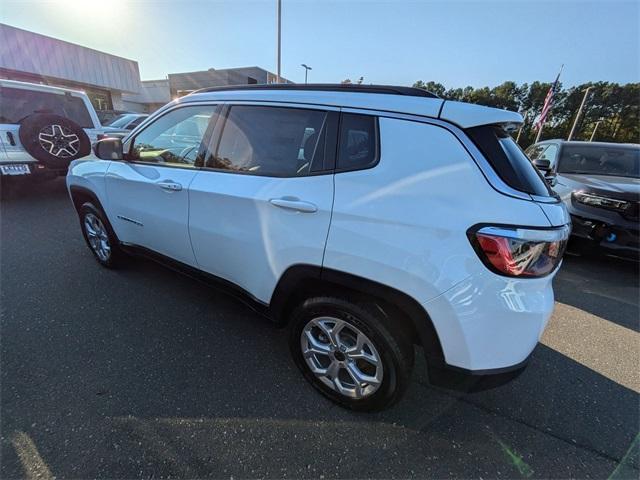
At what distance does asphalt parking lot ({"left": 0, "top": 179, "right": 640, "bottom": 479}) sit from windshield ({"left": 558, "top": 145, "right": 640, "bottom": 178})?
2.82m

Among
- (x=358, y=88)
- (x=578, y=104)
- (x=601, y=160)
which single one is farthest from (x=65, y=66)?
(x=578, y=104)

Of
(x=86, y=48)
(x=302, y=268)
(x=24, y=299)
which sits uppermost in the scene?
(x=86, y=48)

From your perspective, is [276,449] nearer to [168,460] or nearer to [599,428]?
[168,460]

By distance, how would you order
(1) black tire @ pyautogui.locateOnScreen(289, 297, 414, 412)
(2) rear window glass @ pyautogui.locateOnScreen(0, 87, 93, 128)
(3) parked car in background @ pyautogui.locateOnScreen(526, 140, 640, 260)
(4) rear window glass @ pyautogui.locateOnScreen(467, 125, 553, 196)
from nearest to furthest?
(4) rear window glass @ pyautogui.locateOnScreen(467, 125, 553, 196)
(1) black tire @ pyautogui.locateOnScreen(289, 297, 414, 412)
(3) parked car in background @ pyautogui.locateOnScreen(526, 140, 640, 260)
(2) rear window glass @ pyautogui.locateOnScreen(0, 87, 93, 128)

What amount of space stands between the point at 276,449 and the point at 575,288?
383 centimetres

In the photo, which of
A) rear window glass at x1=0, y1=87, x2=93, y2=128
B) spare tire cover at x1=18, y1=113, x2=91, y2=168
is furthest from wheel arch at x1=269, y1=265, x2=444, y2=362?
rear window glass at x1=0, y1=87, x2=93, y2=128

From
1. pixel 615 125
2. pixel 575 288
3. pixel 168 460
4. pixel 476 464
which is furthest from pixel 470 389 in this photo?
pixel 615 125

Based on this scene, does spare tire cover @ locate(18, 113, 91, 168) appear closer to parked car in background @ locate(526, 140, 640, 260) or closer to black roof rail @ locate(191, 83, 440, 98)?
black roof rail @ locate(191, 83, 440, 98)

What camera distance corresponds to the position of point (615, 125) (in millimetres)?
49312

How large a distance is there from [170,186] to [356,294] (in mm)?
1598

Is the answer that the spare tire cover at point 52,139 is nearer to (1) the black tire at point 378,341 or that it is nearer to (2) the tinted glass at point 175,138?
(2) the tinted glass at point 175,138

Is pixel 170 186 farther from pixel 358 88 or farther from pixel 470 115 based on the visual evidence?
pixel 470 115

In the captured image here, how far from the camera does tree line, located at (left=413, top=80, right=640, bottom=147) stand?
152 ft

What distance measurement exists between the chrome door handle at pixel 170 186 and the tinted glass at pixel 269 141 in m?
0.28
